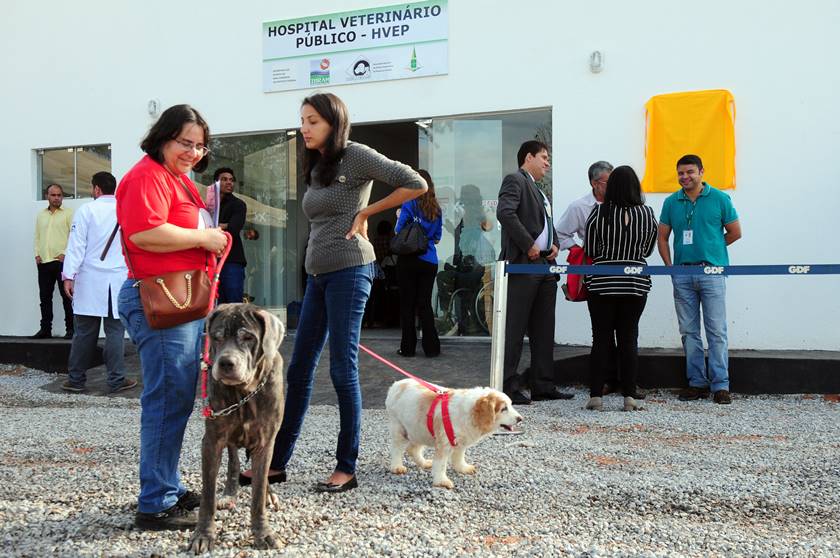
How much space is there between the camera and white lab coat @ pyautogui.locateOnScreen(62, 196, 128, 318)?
279 inches

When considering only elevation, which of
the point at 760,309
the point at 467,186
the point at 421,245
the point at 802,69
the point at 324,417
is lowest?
the point at 324,417

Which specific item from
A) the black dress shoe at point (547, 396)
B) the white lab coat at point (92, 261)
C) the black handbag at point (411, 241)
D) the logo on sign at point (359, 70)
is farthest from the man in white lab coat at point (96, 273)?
the black dress shoe at point (547, 396)

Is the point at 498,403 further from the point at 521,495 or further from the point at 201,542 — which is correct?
the point at 201,542

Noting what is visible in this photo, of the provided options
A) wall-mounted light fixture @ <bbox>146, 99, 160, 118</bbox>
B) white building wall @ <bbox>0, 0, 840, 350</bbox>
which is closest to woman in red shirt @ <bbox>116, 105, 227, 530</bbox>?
white building wall @ <bbox>0, 0, 840, 350</bbox>

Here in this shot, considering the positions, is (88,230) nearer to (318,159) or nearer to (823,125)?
(318,159)

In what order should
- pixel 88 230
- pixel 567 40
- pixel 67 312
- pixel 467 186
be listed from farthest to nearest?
pixel 67 312
pixel 467 186
pixel 567 40
pixel 88 230

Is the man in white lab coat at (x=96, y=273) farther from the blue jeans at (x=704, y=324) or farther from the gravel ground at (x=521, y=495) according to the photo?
the blue jeans at (x=704, y=324)

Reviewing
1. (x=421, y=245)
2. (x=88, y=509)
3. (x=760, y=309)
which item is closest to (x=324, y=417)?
(x=421, y=245)

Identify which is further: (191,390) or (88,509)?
(88,509)

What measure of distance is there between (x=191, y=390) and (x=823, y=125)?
710cm

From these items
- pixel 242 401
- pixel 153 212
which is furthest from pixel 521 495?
pixel 153 212

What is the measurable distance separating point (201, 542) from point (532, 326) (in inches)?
157

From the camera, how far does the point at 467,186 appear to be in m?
9.00

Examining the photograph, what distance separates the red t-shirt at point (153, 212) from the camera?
115 inches
